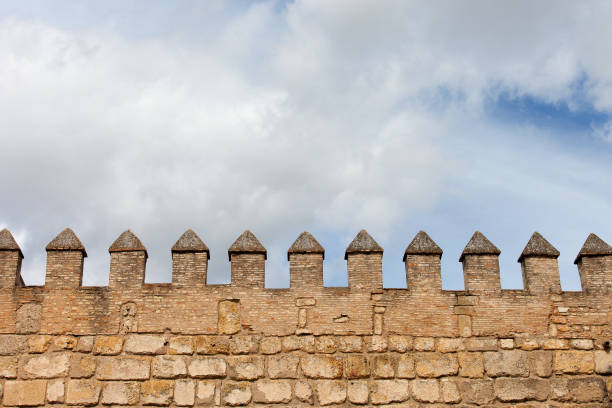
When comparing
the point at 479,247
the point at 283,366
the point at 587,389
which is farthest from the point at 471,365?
the point at 283,366

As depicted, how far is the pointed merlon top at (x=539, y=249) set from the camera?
28.6 ft

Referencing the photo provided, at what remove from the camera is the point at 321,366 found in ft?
26.3

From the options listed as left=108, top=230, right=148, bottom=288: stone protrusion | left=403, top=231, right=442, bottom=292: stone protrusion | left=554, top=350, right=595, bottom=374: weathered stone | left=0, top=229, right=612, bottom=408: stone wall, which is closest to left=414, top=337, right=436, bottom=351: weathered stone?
left=0, top=229, right=612, bottom=408: stone wall

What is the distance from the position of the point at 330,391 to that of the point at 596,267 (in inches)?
166

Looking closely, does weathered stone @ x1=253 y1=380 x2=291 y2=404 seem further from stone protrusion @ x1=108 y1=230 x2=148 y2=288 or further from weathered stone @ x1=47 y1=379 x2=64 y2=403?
weathered stone @ x1=47 y1=379 x2=64 y2=403

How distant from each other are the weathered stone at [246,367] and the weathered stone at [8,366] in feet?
9.19

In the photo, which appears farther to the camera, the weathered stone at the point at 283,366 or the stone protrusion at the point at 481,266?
the stone protrusion at the point at 481,266

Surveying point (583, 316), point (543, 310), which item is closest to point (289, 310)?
point (543, 310)

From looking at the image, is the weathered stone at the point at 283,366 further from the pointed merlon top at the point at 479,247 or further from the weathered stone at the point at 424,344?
the pointed merlon top at the point at 479,247

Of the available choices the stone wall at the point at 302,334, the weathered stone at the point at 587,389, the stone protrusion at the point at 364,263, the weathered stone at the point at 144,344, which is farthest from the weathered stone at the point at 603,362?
the weathered stone at the point at 144,344

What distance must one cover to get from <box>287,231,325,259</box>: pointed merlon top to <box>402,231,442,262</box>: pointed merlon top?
1.26m

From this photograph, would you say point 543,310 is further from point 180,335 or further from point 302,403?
point 180,335

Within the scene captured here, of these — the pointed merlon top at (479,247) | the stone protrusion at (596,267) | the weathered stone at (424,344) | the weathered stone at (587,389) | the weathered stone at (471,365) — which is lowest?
the weathered stone at (587,389)

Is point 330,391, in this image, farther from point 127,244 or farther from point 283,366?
point 127,244
